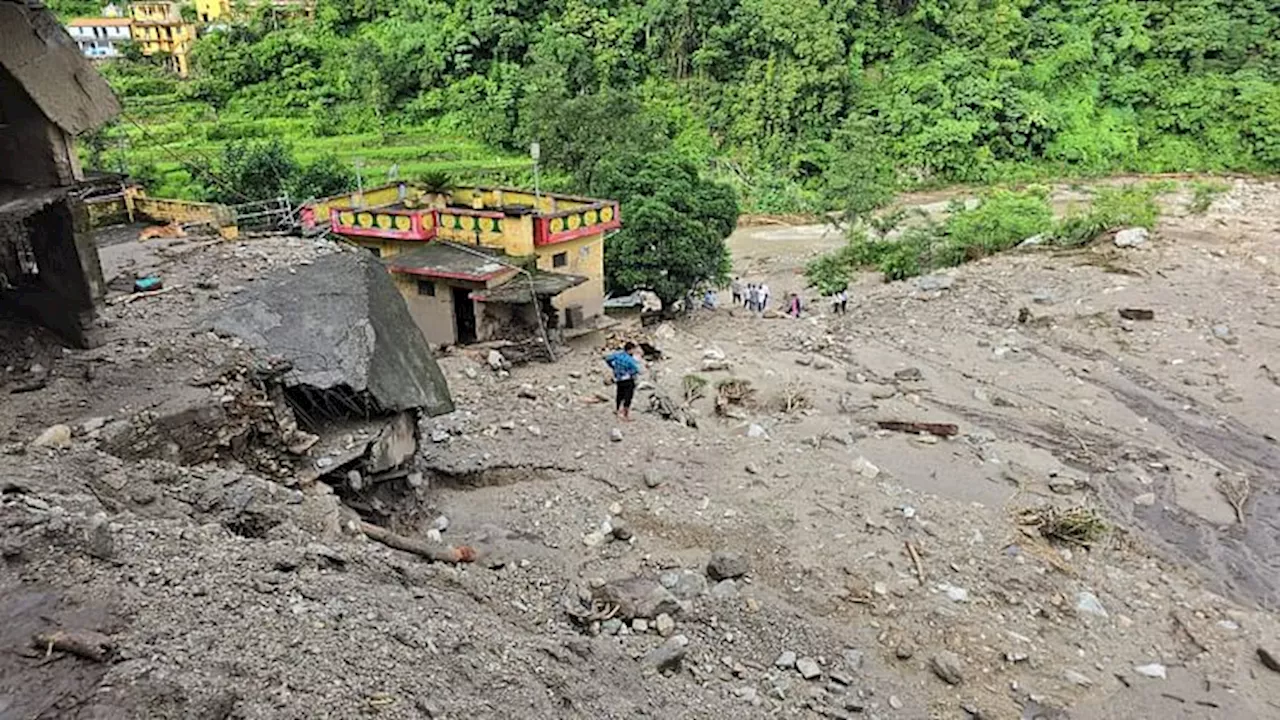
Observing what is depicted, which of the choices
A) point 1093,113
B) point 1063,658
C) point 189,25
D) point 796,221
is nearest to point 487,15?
point 189,25

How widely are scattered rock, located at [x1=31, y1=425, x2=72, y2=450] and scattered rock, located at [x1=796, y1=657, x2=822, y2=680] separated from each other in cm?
583

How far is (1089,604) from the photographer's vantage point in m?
8.89

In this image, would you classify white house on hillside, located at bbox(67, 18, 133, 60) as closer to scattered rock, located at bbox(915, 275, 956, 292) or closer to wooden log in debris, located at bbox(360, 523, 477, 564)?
scattered rock, located at bbox(915, 275, 956, 292)

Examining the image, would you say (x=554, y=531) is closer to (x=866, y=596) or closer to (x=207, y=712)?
(x=866, y=596)

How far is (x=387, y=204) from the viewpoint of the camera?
20.2 m

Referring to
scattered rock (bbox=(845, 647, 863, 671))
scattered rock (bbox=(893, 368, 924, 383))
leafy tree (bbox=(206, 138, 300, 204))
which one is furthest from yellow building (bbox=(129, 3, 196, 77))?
scattered rock (bbox=(845, 647, 863, 671))

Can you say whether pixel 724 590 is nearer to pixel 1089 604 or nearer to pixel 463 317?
pixel 1089 604

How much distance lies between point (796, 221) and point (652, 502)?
104ft

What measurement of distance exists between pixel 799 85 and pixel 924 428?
33939 millimetres

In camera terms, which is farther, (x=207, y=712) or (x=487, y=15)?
(x=487, y=15)

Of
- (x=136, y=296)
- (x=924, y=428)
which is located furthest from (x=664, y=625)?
(x=924, y=428)

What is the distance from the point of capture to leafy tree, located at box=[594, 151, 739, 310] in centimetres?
2072

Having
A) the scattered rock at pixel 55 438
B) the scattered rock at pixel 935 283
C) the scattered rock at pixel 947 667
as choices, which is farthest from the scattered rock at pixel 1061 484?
the scattered rock at pixel 935 283

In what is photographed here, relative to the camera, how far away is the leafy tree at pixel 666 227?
20.7 meters
